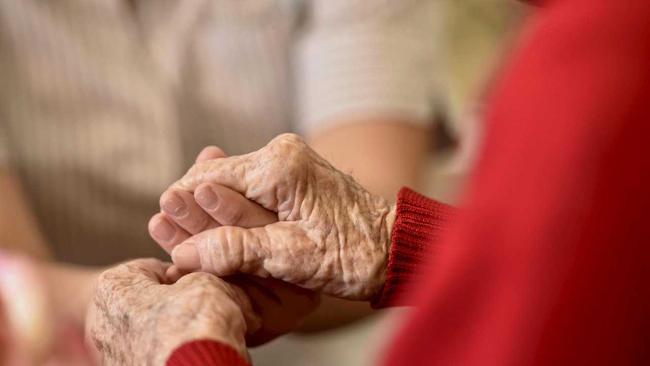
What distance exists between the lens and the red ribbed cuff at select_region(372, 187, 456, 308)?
55cm

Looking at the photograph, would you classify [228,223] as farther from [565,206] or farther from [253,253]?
[565,206]

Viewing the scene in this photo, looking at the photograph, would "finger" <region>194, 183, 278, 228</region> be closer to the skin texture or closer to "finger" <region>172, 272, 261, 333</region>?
"finger" <region>172, 272, 261, 333</region>

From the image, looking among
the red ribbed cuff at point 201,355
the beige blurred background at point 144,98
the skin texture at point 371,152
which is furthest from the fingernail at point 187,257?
the beige blurred background at point 144,98

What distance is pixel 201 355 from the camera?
434mm

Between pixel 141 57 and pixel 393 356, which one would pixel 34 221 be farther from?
pixel 393 356

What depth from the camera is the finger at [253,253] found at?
0.53m

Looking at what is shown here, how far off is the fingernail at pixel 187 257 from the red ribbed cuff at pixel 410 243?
127 millimetres

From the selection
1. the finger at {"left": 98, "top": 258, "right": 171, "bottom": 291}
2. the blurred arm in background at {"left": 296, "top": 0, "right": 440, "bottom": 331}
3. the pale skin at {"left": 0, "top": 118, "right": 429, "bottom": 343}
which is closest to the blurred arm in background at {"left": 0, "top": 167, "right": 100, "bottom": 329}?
the pale skin at {"left": 0, "top": 118, "right": 429, "bottom": 343}

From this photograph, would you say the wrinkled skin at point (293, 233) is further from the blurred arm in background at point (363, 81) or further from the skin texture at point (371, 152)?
the blurred arm in background at point (363, 81)

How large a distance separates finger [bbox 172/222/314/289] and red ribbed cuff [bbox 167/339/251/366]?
9 cm

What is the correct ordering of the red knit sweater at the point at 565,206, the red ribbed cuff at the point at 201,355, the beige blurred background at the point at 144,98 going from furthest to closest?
the beige blurred background at the point at 144,98 < the red ribbed cuff at the point at 201,355 < the red knit sweater at the point at 565,206

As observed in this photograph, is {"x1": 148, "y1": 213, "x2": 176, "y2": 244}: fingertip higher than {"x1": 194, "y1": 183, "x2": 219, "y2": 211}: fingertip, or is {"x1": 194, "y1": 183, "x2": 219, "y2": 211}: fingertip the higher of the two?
{"x1": 194, "y1": 183, "x2": 219, "y2": 211}: fingertip

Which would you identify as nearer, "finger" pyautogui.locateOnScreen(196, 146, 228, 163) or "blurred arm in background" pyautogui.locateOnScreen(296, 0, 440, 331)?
"finger" pyautogui.locateOnScreen(196, 146, 228, 163)

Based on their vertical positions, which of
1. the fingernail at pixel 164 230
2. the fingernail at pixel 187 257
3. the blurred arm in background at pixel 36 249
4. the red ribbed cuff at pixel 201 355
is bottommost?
the blurred arm in background at pixel 36 249
